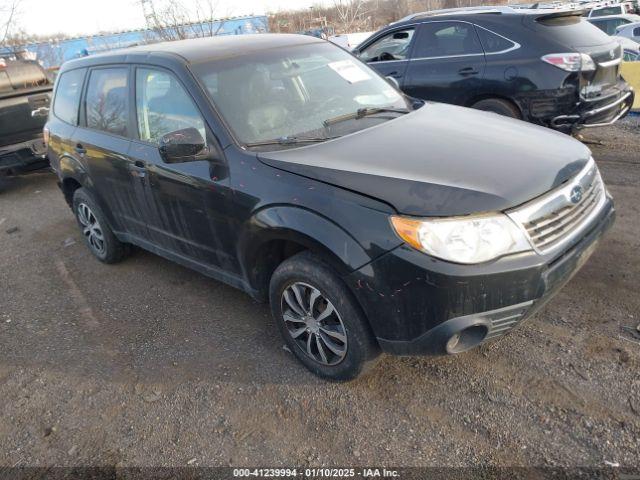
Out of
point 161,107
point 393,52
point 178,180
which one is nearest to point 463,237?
point 178,180

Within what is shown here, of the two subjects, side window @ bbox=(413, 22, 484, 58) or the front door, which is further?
side window @ bbox=(413, 22, 484, 58)

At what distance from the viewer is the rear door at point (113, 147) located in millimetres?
3680

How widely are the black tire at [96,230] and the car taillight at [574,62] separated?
4.88 metres

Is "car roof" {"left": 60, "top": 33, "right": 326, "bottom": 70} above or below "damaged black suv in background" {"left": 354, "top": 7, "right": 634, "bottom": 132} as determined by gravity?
above

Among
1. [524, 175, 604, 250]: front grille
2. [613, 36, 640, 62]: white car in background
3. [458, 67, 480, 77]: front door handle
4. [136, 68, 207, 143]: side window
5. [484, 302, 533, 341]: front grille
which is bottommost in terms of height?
[613, 36, 640, 62]: white car in background

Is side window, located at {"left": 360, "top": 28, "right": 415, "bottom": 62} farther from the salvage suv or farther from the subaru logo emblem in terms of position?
the subaru logo emblem

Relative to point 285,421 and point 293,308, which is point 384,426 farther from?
point 293,308

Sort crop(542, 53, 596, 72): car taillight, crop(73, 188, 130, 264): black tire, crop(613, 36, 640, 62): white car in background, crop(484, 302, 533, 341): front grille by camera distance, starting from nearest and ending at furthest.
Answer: crop(484, 302, 533, 341): front grille → crop(73, 188, 130, 264): black tire → crop(542, 53, 596, 72): car taillight → crop(613, 36, 640, 62): white car in background

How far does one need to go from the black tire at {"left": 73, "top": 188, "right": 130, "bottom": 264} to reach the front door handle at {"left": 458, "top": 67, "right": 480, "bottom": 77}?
4.34 meters

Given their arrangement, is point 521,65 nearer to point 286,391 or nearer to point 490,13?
point 490,13

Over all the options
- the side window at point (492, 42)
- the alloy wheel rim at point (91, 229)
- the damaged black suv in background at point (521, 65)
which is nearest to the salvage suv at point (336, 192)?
the alloy wheel rim at point (91, 229)

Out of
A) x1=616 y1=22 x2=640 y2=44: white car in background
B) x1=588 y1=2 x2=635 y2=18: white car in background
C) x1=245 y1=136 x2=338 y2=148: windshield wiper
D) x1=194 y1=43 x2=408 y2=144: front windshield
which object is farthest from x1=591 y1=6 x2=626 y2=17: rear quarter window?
x1=245 y1=136 x2=338 y2=148: windshield wiper

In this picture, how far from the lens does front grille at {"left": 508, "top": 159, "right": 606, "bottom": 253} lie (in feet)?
7.50

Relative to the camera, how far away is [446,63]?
6.22 m
